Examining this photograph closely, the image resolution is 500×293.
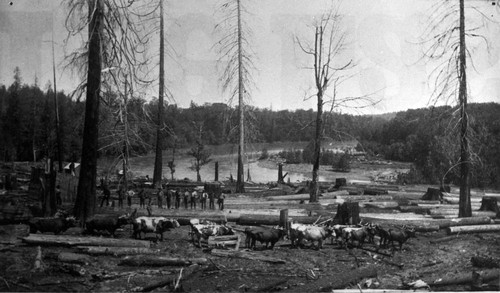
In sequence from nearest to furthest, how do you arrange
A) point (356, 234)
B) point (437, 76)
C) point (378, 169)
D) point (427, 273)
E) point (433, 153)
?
point (427, 273) < point (356, 234) < point (437, 76) < point (433, 153) < point (378, 169)

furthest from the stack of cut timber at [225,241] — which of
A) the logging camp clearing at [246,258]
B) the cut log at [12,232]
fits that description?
the cut log at [12,232]

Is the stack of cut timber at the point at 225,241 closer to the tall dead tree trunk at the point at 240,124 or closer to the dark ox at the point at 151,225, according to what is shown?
the dark ox at the point at 151,225

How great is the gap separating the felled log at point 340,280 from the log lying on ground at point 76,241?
4.43 metres

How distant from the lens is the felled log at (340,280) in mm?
7922

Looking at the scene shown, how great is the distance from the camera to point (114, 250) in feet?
30.4

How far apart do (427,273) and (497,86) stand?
620cm

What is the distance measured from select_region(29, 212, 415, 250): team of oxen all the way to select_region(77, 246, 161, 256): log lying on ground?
3.84 ft

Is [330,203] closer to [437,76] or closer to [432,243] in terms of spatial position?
[432,243]

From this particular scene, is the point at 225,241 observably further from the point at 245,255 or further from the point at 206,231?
the point at 245,255

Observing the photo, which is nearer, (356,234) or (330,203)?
(356,234)

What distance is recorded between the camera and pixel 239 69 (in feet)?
65.8

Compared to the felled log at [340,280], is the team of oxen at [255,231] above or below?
above

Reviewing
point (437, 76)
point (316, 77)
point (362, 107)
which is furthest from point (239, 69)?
point (437, 76)

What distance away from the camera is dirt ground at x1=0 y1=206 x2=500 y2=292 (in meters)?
7.82
